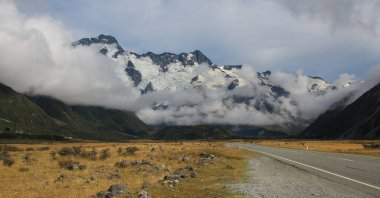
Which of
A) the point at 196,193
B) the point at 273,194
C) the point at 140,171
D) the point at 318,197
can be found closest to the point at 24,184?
the point at 140,171

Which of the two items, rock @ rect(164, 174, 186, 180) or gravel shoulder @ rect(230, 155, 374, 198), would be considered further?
rock @ rect(164, 174, 186, 180)

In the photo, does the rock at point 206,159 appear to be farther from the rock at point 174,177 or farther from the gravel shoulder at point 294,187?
the gravel shoulder at point 294,187

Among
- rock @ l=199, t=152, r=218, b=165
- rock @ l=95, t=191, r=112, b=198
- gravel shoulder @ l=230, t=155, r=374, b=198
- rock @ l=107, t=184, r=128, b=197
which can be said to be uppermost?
Answer: rock @ l=199, t=152, r=218, b=165

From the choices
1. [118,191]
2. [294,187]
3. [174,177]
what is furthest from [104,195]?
[294,187]

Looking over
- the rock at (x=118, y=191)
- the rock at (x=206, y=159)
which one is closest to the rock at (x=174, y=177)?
the rock at (x=118, y=191)

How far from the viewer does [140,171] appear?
34594 mm

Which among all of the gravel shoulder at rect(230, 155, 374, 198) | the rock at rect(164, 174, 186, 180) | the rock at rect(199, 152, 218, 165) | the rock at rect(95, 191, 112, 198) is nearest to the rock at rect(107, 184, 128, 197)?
the rock at rect(95, 191, 112, 198)

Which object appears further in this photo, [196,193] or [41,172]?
[41,172]

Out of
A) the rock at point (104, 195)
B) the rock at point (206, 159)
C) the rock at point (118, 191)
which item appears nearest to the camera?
the rock at point (104, 195)

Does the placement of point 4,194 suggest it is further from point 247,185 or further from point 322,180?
point 322,180

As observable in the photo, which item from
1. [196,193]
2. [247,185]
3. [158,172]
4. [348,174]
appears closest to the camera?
[196,193]

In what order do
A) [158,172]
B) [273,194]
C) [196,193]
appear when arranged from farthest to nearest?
[158,172], [196,193], [273,194]

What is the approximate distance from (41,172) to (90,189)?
14.3 meters

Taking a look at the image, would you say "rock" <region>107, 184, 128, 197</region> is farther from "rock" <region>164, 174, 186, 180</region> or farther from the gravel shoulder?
"rock" <region>164, 174, 186, 180</region>
